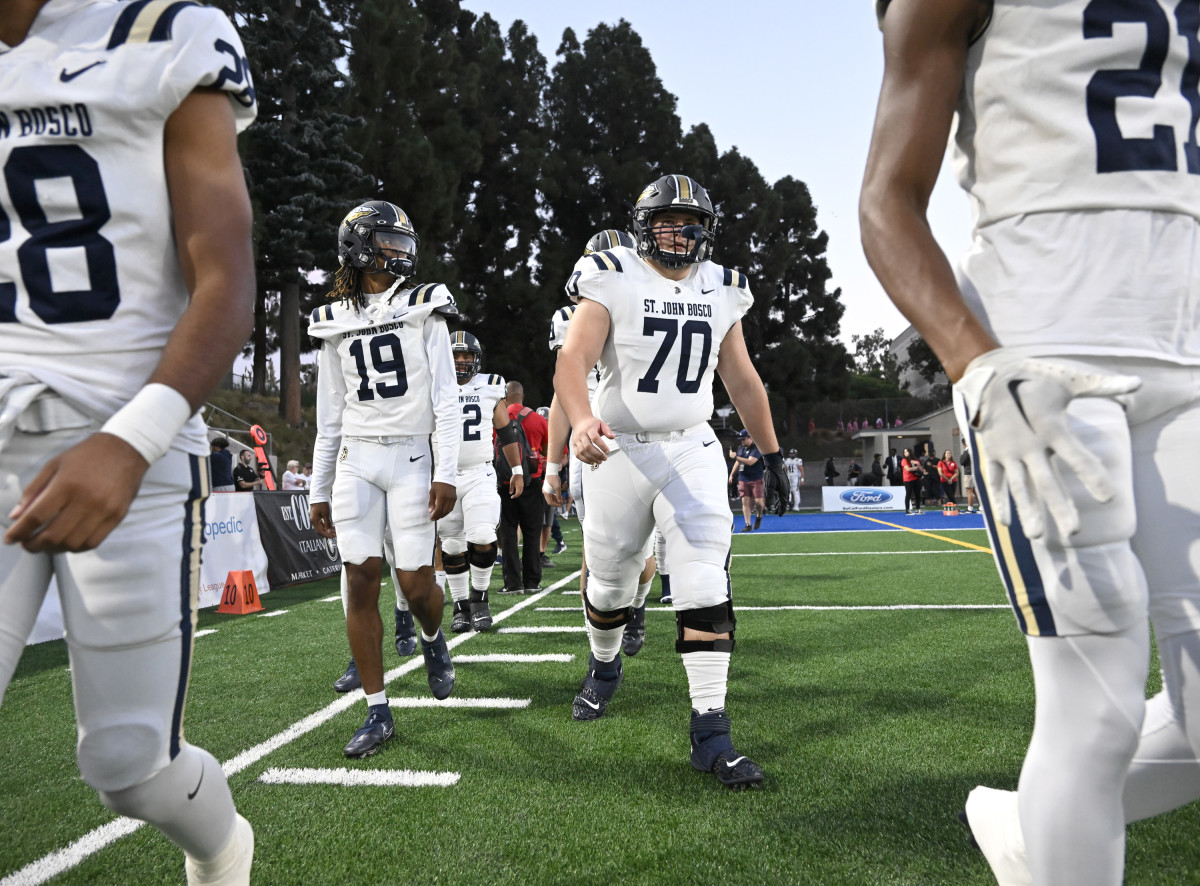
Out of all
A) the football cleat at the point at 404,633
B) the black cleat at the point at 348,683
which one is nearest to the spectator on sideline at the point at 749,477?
the football cleat at the point at 404,633

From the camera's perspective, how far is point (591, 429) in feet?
10.8

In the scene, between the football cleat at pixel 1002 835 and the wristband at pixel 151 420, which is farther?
the football cleat at pixel 1002 835

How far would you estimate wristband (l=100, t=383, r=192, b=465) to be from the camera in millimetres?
1340

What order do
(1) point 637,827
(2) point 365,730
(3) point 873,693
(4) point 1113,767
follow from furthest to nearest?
(3) point 873,693 → (2) point 365,730 → (1) point 637,827 → (4) point 1113,767

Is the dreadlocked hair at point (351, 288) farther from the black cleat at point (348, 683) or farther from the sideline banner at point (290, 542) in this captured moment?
the sideline banner at point (290, 542)

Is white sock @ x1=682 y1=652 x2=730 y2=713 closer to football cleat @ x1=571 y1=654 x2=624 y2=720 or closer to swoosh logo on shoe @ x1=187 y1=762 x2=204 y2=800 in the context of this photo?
football cleat @ x1=571 y1=654 x2=624 y2=720

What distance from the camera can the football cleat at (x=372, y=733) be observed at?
3.57 metres

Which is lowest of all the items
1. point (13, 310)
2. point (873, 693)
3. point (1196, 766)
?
point (873, 693)

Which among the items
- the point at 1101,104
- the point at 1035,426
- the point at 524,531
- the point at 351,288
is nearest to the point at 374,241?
the point at 351,288

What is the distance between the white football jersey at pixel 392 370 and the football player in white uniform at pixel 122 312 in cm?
252

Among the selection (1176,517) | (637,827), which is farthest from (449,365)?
(1176,517)

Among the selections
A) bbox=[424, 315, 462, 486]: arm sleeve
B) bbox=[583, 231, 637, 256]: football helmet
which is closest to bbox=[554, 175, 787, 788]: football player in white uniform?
bbox=[424, 315, 462, 486]: arm sleeve

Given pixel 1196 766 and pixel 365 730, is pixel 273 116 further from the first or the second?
pixel 1196 766

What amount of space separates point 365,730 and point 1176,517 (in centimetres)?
330
